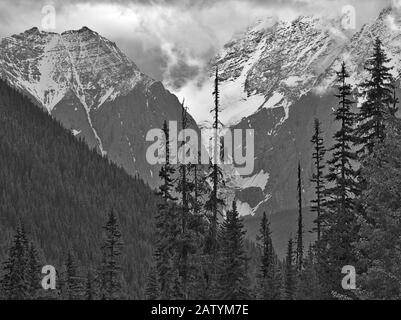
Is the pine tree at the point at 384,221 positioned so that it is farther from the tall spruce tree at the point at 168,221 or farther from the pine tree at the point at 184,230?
the tall spruce tree at the point at 168,221

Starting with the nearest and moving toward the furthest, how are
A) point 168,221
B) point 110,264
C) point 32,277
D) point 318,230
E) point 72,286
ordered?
point 168,221 → point 318,230 → point 32,277 → point 110,264 → point 72,286

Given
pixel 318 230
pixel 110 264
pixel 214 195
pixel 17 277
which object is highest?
pixel 214 195

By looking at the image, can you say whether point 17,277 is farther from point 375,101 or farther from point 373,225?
point 373,225

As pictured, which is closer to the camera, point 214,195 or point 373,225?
point 373,225

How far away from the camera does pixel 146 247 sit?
18738cm

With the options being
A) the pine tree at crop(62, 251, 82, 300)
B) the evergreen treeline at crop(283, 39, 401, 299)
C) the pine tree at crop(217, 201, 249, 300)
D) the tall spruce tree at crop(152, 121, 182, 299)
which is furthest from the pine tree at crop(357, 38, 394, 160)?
the pine tree at crop(62, 251, 82, 300)

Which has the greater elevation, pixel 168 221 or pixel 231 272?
pixel 168 221

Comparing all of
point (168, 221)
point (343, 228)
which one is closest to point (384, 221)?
point (343, 228)

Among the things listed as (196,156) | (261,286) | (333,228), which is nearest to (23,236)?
(261,286)

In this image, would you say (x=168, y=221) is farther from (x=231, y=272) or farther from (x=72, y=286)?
(x=72, y=286)

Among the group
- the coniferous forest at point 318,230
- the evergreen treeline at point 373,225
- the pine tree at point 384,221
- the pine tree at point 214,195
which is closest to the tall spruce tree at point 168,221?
the coniferous forest at point 318,230

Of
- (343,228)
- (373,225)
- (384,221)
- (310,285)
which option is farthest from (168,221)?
(384,221)

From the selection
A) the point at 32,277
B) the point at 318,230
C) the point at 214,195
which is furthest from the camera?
the point at 32,277

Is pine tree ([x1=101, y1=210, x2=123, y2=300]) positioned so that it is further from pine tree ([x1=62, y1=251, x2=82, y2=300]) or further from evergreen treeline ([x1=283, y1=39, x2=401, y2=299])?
evergreen treeline ([x1=283, y1=39, x2=401, y2=299])
